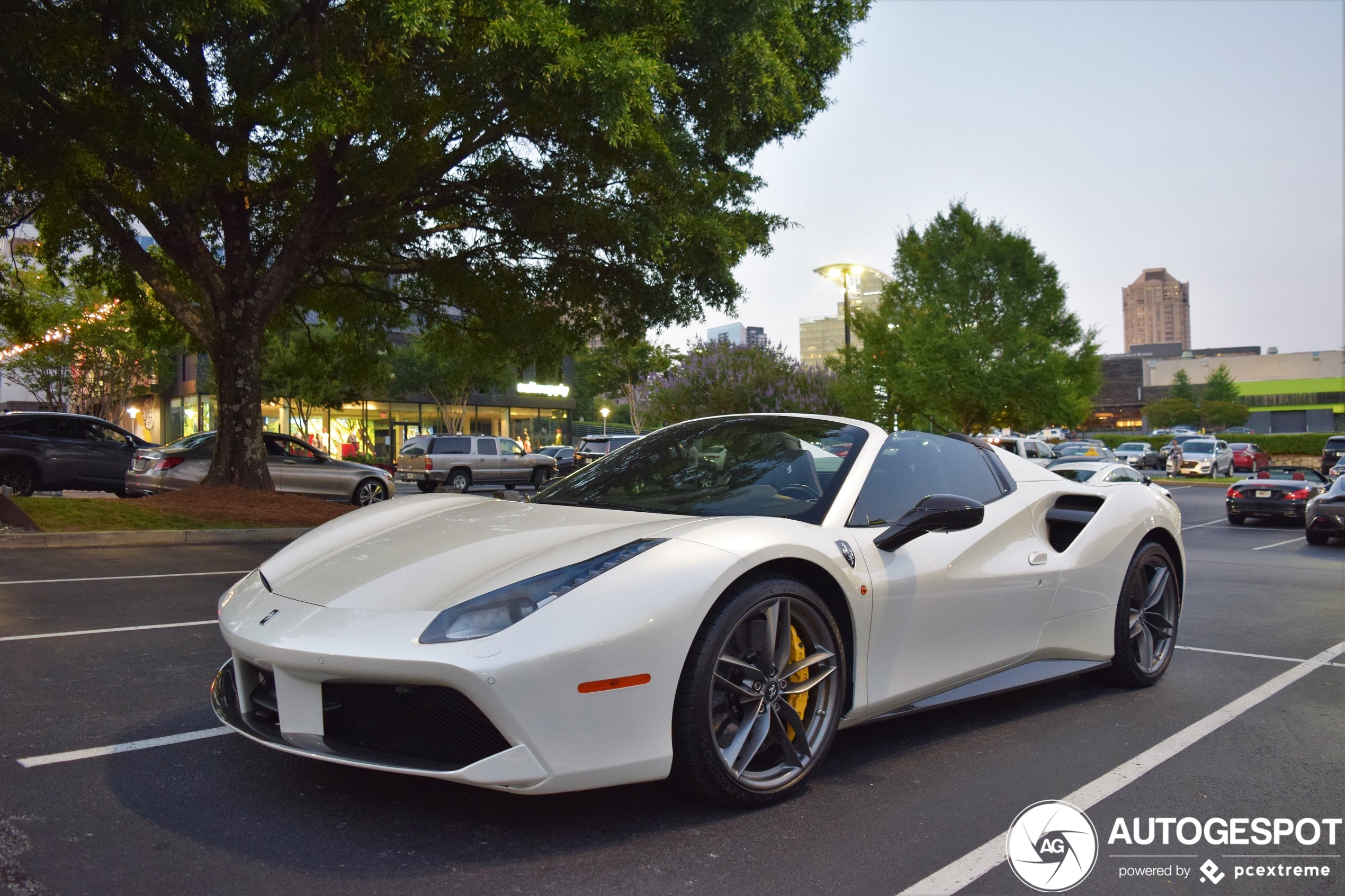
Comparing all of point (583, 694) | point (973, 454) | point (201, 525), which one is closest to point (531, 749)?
point (583, 694)

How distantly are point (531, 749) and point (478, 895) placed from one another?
38 centimetres

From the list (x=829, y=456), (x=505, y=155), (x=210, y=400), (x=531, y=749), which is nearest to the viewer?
(x=531, y=749)

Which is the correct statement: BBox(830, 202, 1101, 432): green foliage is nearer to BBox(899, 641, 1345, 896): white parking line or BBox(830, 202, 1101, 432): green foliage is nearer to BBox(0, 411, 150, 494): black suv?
BBox(0, 411, 150, 494): black suv

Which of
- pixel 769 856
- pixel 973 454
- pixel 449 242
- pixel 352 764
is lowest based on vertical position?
pixel 769 856

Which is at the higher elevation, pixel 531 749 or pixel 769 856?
pixel 531 749

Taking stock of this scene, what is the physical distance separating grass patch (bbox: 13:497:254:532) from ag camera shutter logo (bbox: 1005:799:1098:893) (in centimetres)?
1124

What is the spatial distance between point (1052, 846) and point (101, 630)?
5246 mm

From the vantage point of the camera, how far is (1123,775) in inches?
142

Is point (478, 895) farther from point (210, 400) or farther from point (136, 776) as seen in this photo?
point (210, 400)

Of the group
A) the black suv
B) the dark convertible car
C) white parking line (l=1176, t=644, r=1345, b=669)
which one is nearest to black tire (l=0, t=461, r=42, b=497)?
the black suv

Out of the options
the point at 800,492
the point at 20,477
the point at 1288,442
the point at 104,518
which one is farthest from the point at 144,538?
the point at 1288,442

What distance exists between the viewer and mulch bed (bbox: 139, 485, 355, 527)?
42.6 feet

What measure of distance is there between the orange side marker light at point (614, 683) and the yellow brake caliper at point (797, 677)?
64 centimetres

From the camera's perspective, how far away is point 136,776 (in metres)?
3.28
